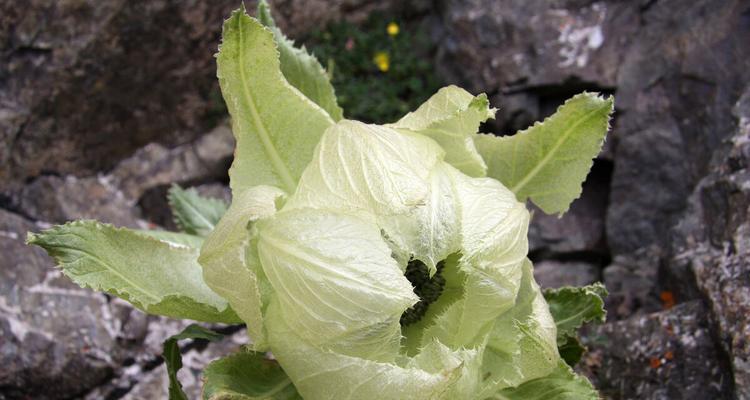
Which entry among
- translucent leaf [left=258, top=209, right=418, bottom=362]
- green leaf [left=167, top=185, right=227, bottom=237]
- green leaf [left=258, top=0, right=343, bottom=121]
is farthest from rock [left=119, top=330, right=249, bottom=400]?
translucent leaf [left=258, top=209, right=418, bottom=362]

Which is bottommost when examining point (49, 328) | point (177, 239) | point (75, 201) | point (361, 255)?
point (49, 328)

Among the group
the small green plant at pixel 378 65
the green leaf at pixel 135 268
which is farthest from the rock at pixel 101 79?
the green leaf at pixel 135 268

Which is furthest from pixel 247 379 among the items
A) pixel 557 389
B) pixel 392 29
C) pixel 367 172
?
pixel 392 29

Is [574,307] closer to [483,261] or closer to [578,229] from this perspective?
[483,261]

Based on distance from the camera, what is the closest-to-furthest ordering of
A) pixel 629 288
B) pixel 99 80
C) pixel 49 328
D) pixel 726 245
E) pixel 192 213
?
pixel 726 245 → pixel 192 213 → pixel 49 328 → pixel 629 288 → pixel 99 80

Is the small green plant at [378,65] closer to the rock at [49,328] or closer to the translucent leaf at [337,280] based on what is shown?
the rock at [49,328]

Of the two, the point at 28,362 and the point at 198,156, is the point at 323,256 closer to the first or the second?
the point at 28,362
